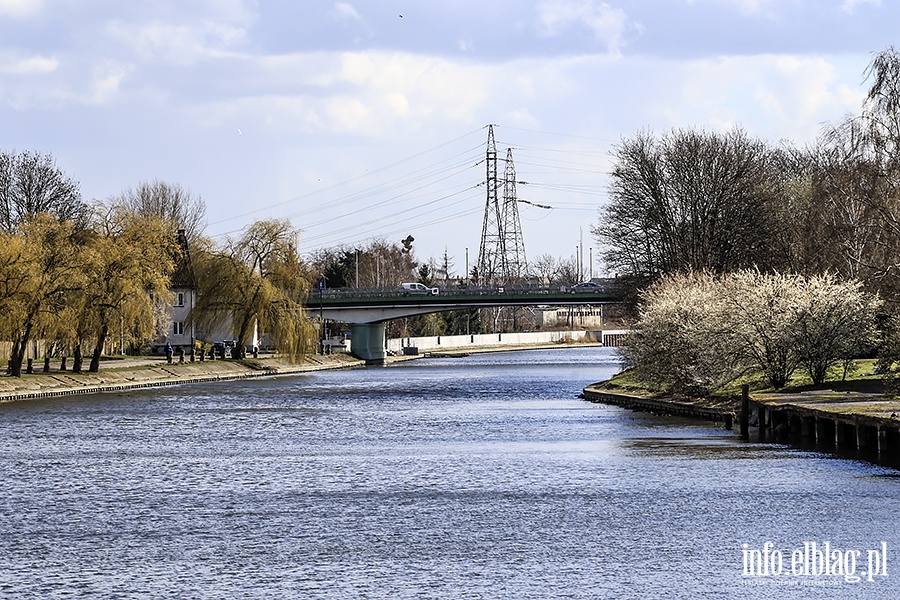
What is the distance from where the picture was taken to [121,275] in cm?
7781

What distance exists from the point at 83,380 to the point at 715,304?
36.2m

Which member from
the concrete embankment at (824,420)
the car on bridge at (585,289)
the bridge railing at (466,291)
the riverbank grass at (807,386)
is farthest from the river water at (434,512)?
the bridge railing at (466,291)

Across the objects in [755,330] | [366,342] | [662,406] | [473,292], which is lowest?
[662,406]

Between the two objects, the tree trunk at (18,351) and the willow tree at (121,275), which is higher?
the willow tree at (121,275)

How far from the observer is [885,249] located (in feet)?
186

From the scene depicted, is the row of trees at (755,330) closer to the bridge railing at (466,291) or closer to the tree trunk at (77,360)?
the tree trunk at (77,360)

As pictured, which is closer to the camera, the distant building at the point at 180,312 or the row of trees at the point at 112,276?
the row of trees at the point at 112,276

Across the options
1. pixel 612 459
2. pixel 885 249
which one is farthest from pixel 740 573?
pixel 885 249

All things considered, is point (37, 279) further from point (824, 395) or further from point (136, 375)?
point (824, 395)

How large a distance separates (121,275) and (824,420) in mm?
46121

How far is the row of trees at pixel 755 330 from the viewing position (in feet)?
177

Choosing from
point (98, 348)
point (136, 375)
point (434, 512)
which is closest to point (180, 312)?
point (136, 375)

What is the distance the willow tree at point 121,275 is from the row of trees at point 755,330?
1240 inches

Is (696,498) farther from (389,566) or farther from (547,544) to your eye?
(389,566)
